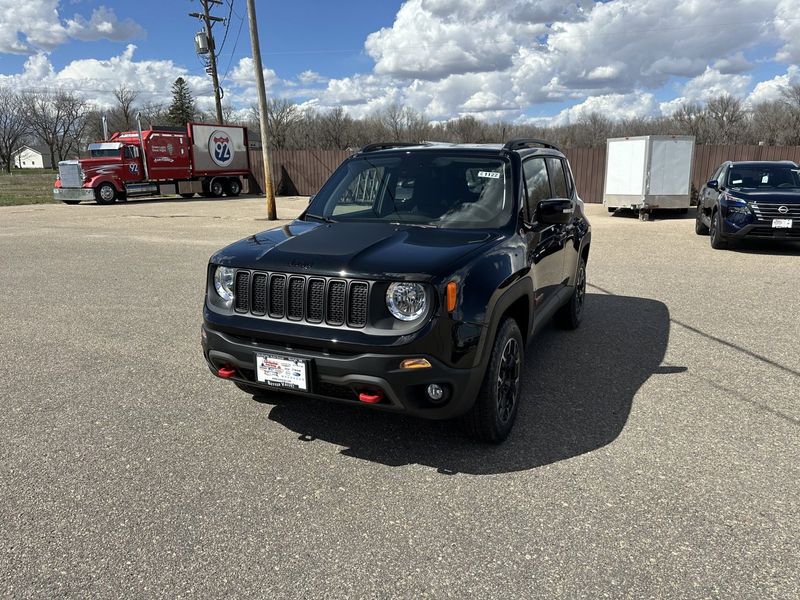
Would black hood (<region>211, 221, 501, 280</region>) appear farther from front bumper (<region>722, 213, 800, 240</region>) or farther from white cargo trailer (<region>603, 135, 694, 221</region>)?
white cargo trailer (<region>603, 135, 694, 221</region>)

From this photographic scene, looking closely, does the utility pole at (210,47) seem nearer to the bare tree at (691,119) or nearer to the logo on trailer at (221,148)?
the logo on trailer at (221,148)

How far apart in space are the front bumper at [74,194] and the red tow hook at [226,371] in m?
24.0

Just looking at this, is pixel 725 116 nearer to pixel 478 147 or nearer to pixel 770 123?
pixel 770 123

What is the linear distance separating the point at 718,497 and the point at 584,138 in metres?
86.5

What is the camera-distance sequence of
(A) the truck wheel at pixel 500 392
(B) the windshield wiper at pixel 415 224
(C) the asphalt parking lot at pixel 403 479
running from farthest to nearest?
(B) the windshield wiper at pixel 415 224 → (A) the truck wheel at pixel 500 392 → (C) the asphalt parking lot at pixel 403 479

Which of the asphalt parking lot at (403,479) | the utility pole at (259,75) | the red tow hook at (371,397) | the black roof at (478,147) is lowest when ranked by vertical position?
the asphalt parking lot at (403,479)

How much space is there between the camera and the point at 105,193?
24.8m

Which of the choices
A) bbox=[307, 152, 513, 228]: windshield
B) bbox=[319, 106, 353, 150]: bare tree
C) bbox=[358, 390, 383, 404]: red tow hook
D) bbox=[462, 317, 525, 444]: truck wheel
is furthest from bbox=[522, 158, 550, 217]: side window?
bbox=[319, 106, 353, 150]: bare tree

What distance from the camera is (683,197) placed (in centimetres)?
1723

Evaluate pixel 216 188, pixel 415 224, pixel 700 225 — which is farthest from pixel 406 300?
pixel 216 188

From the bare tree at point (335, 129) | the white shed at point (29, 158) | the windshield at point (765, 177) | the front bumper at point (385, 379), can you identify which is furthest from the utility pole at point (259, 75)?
the white shed at point (29, 158)

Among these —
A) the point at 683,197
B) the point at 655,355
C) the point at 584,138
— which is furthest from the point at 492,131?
the point at 655,355

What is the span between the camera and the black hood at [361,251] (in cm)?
309

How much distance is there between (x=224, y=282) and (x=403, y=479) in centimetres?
155
